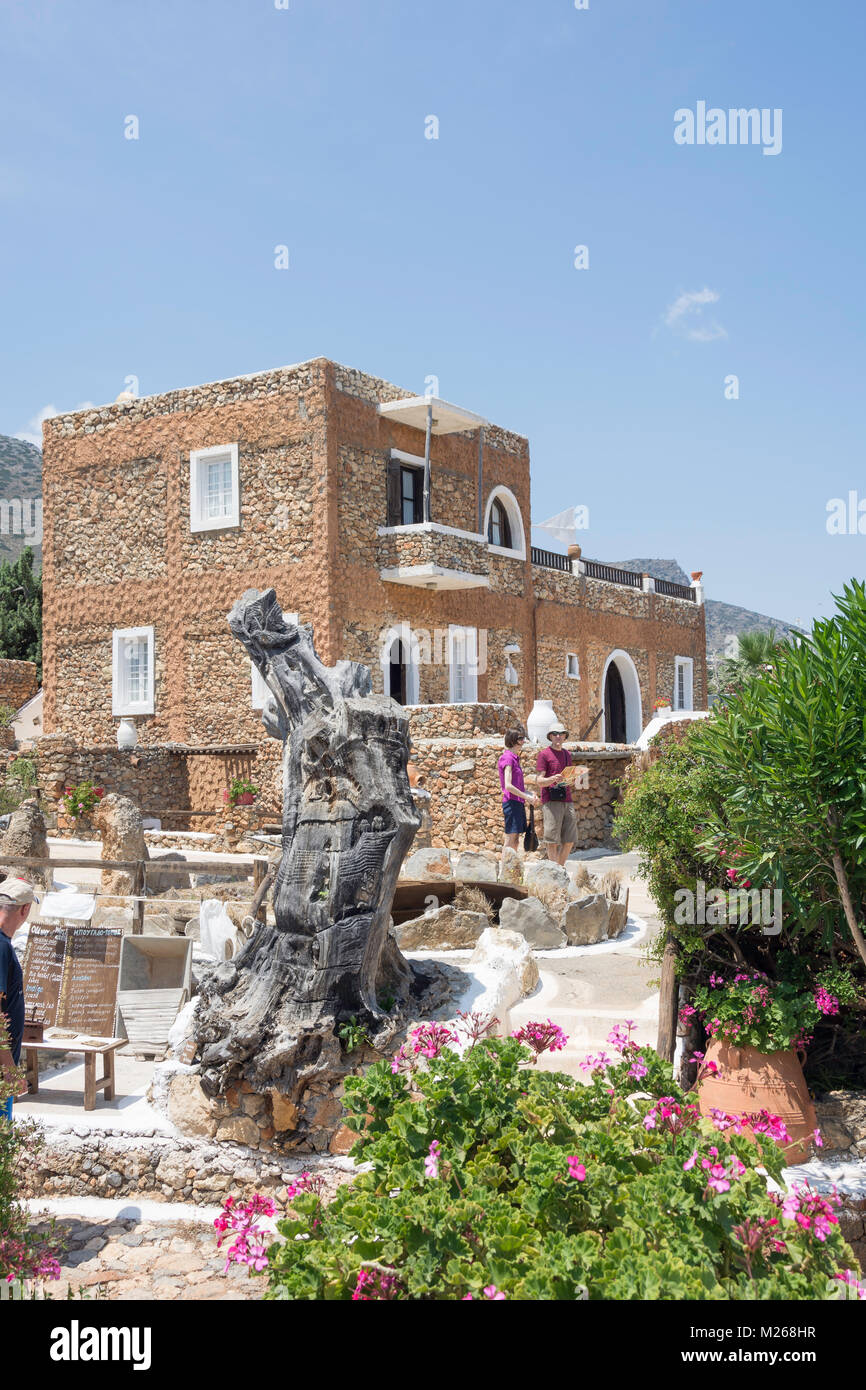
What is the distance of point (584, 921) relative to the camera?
9742 mm

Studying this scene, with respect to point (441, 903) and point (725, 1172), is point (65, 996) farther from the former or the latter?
point (725, 1172)

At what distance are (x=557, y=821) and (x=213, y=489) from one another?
11393 millimetres

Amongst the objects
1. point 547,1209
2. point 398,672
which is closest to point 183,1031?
point 547,1209

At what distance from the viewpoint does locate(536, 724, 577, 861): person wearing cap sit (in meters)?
11.6

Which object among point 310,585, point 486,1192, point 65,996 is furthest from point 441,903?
point 310,585

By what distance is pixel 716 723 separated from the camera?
195 inches

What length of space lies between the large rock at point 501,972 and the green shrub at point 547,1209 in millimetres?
2292

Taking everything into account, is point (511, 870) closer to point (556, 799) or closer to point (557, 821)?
point (557, 821)

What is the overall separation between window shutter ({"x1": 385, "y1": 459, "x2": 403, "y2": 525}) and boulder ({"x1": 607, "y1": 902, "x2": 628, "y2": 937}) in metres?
11.6

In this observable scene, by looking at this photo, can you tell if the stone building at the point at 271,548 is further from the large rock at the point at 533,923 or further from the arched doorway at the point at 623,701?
the large rock at the point at 533,923

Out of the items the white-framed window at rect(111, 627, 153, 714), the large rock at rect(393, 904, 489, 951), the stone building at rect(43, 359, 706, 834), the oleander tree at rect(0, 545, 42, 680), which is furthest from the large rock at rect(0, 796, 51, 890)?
the oleander tree at rect(0, 545, 42, 680)

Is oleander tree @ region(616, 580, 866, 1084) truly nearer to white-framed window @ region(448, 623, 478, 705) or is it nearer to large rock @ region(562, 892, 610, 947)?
large rock @ region(562, 892, 610, 947)
